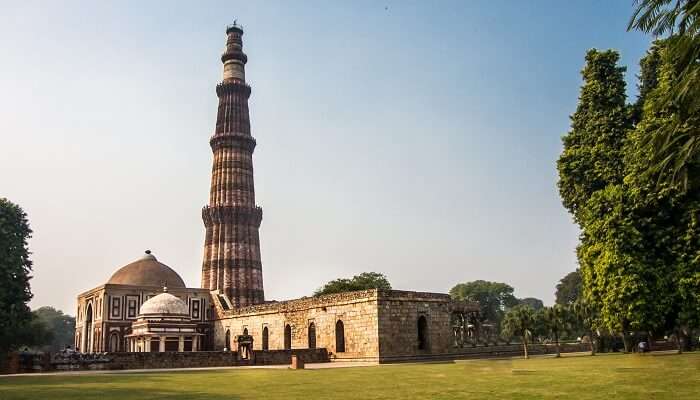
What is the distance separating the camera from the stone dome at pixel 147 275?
48.8m

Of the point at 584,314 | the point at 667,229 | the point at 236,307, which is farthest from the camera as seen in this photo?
the point at 236,307

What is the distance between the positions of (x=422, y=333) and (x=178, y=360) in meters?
12.2

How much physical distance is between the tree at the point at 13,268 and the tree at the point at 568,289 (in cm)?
6293

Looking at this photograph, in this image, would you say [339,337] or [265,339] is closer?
[339,337]

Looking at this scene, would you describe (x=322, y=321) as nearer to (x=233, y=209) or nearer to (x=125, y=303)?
(x=125, y=303)

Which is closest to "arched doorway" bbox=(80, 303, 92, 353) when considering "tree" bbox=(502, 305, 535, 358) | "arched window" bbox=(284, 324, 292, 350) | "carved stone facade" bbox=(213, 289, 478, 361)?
"carved stone facade" bbox=(213, 289, 478, 361)

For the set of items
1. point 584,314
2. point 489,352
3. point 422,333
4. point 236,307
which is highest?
point 236,307

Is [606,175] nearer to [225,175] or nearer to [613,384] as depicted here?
[613,384]

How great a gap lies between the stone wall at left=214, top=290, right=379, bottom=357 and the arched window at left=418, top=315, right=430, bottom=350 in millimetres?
3276

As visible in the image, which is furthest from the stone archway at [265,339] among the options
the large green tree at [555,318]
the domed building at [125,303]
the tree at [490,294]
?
the tree at [490,294]

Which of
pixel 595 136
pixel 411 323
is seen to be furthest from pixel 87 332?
pixel 595 136

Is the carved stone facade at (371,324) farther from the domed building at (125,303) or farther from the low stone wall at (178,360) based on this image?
the domed building at (125,303)

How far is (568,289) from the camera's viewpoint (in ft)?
255

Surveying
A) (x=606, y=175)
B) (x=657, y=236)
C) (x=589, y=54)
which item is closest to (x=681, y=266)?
(x=657, y=236)
